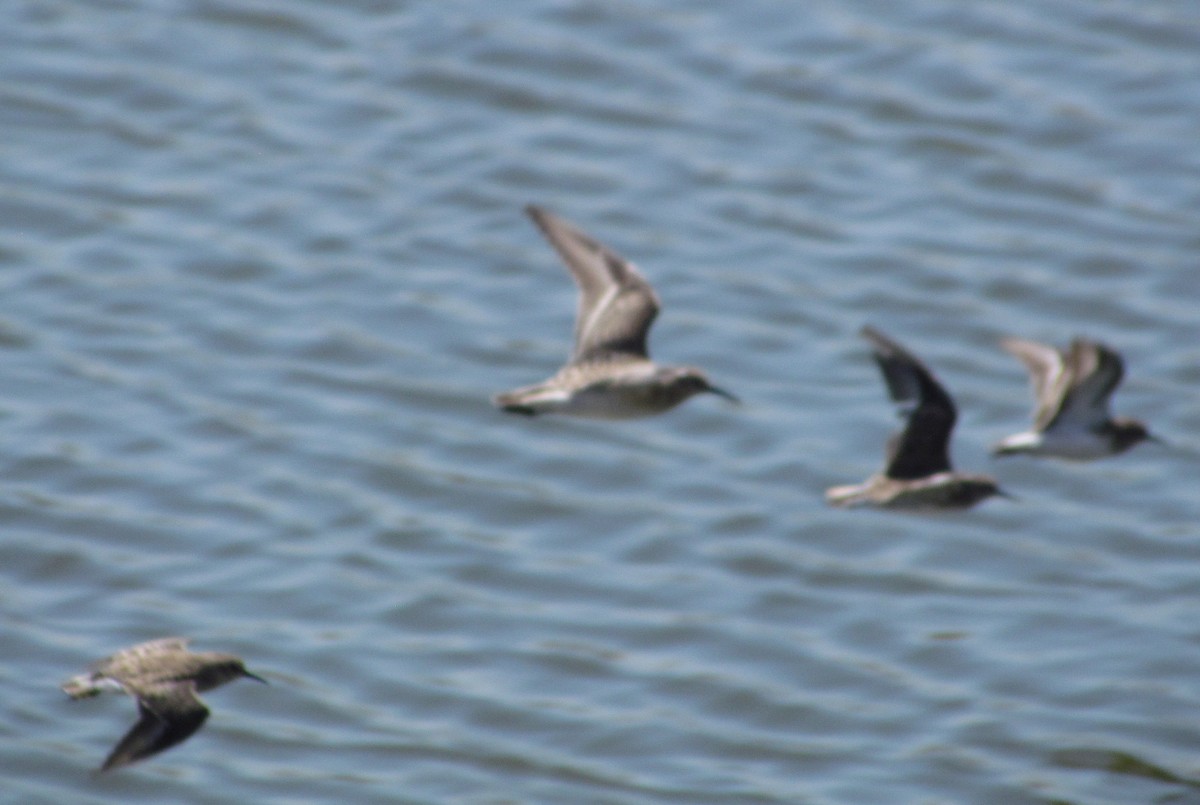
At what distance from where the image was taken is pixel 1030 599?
1338 centimetres

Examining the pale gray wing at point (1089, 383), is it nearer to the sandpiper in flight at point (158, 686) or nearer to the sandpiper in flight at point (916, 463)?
the sandpiper in flight at point (916, 463)

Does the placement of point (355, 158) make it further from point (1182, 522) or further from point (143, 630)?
point (1182, 522)

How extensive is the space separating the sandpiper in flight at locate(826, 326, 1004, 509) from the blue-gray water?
1.46 meters

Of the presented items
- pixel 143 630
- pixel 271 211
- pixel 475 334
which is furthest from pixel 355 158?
pixel 143 630

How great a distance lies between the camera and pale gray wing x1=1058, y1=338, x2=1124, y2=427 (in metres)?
11.3

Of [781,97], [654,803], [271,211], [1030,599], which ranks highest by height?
[781,97]

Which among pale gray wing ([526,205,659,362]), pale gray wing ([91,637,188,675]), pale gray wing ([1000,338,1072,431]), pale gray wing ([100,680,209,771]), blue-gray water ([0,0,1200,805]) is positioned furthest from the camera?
blue-gray water ([0,0,1200,805])

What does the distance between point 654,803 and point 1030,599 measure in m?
2.55

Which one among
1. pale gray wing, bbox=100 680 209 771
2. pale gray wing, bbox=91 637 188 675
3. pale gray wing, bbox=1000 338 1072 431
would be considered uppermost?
pale gray wing, bbox=1000 338 1072 431

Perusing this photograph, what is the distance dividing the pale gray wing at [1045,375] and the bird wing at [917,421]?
0.53 meters

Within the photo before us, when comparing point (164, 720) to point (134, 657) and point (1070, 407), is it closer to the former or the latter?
point (134, 657)

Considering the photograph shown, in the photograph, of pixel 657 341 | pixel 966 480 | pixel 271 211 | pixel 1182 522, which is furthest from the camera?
pixel 271 211

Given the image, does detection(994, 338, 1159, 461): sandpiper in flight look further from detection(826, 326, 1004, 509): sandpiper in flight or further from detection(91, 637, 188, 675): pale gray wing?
detection(91, 637, 188, 675): pale gray wing

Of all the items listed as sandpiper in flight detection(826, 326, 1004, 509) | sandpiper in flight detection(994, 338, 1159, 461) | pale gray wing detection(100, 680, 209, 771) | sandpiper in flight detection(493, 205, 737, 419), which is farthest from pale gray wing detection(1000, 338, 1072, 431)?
pale gray wing detection(100, 680, 209, 771)
